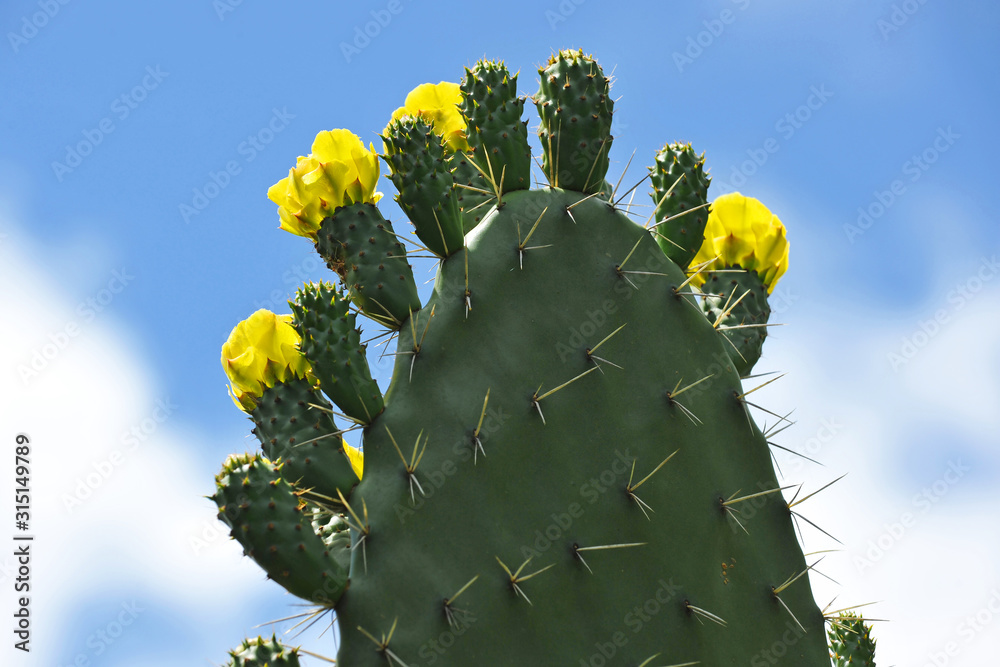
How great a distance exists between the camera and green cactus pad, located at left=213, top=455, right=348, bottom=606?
146cm

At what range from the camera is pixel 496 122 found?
78.3 inches

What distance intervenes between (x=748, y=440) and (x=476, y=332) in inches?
29.2

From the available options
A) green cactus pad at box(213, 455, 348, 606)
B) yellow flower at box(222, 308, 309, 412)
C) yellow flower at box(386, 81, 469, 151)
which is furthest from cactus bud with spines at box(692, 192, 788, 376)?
green cactus pad at box(213, 455, 348, 606)

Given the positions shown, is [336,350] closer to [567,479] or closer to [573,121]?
[567,479]

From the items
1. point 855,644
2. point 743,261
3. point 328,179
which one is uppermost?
point 328,179

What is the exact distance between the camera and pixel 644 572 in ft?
5.59

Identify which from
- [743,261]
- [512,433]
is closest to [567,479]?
[512,433]

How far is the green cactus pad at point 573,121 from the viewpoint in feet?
6.70

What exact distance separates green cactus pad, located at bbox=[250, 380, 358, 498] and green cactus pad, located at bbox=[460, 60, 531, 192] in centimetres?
72

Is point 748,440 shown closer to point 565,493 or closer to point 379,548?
point 565,493

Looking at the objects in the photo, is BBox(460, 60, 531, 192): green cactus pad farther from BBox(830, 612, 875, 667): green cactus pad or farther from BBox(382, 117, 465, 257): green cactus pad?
BBox(830, 612, 875, 667): green cactus pad

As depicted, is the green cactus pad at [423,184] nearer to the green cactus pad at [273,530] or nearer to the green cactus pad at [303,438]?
the green cactus pad at [303,438]

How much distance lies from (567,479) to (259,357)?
718mm

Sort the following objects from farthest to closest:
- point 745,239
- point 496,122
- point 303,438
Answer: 1. point 745,239
2. point 496,122
3. point 303,438
